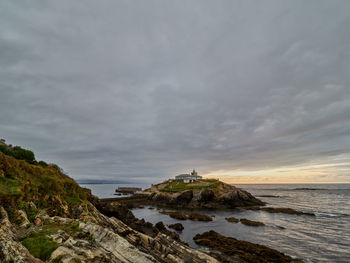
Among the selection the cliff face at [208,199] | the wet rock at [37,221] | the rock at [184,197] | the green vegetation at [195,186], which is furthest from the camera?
the green vegetation at [195,186]

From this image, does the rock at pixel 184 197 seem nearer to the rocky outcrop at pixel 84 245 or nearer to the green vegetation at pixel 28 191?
the green vegetation at pixel 28 191

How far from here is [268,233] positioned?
29.2 m

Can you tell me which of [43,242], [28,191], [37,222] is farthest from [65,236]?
[28,191]

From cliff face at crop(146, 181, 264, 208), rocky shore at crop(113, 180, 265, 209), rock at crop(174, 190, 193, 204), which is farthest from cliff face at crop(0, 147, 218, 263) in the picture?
rock at crop(174, 190, 193, 204)

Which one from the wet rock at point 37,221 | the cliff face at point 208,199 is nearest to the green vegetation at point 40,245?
the wet rock at point 37,221

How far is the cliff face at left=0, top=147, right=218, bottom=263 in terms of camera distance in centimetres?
752

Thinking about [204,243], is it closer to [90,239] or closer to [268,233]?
[268,233]

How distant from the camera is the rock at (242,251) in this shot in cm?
1853

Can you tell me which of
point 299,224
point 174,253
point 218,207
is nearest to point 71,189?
point 174,253

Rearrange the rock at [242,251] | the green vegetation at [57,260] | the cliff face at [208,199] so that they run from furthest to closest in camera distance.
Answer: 1. the cliff face at [208,199]
2. the rock at [242,251]
3. the green vegetation at [57,260]

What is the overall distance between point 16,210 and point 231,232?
3045 cm

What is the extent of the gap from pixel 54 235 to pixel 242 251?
20519 mm

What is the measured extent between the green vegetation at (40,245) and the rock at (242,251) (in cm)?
1556

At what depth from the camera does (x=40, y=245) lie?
26.0ft
